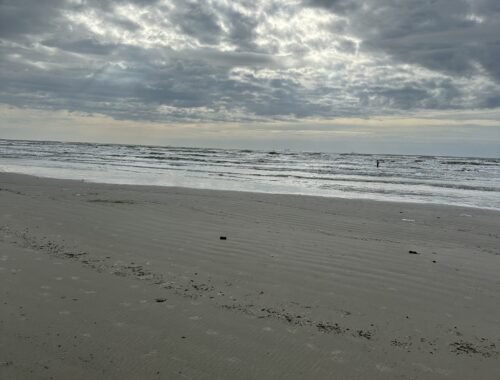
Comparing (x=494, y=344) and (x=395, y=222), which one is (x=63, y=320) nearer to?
(x=494, y=344)

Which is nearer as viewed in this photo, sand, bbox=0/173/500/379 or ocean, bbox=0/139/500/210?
sand, bbox=0/173/500/379

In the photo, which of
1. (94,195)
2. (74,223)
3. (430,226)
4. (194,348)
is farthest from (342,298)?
(94,195)

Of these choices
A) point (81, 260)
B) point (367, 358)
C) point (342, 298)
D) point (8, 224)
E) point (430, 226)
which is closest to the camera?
point (367, 358)

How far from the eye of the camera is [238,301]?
555 cm

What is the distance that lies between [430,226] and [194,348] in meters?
10.2

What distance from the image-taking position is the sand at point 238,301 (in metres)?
4.04

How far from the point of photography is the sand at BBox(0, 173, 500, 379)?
4.04 meters

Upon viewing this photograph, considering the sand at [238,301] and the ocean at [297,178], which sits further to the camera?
the ocean at [297,178]

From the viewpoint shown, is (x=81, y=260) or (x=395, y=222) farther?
(x=395, y=222)

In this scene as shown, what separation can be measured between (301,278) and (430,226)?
747 centimetres

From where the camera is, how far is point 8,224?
9516 mm

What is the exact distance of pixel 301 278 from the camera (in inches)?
263

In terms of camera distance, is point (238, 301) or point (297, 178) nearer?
point (238, 301)

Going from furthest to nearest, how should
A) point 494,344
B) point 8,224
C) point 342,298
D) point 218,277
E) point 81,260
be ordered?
point 8,224, point 81,260, point 218,277, point 342,298, point 494,344
